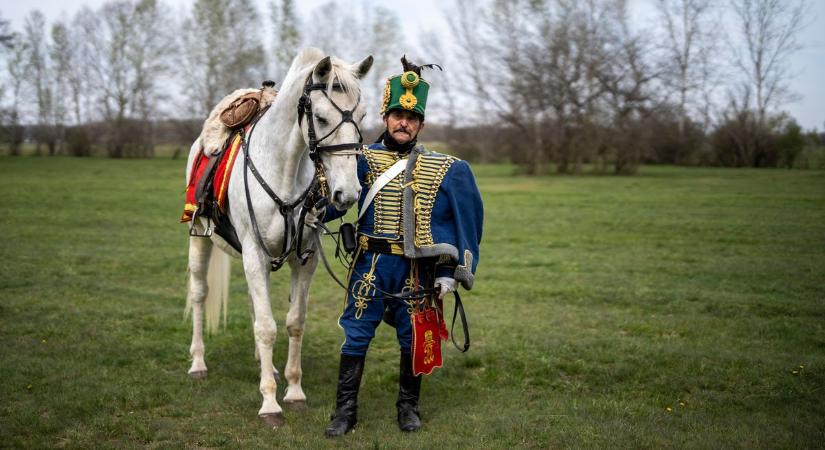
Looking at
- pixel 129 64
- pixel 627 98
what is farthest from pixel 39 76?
pixel 627 98

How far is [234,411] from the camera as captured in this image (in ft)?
15.2

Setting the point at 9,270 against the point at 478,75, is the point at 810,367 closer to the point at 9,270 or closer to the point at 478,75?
the point at 9,270

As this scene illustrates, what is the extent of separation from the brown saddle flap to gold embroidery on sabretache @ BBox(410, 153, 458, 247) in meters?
1.72

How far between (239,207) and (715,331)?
4.91 metres

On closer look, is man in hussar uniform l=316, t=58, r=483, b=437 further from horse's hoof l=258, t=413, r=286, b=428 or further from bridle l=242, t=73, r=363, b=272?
horse's hoof l=258, t=413, r=286, b=428

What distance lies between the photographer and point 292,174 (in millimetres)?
4359

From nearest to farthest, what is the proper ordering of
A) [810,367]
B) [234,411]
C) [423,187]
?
[423,187], [234,411], [810,367]

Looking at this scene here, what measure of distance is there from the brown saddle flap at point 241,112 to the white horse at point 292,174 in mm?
528

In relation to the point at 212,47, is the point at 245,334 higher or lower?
lower

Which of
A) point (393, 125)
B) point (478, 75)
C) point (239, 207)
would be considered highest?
point (478, 75)

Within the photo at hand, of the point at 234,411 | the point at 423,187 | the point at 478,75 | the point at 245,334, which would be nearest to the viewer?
the point at 423,187

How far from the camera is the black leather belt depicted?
4.13 metres

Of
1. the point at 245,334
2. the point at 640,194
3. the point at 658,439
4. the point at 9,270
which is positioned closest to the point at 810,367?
the point at 658,439

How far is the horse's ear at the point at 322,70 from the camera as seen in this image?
12.6ft
